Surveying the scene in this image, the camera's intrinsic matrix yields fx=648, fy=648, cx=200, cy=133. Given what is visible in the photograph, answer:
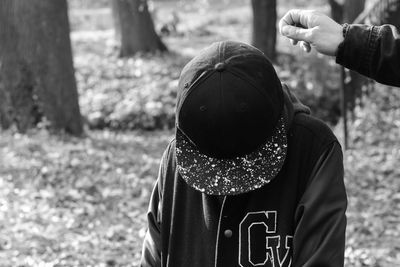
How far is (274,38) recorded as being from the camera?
538 inches

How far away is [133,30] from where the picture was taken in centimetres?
1556

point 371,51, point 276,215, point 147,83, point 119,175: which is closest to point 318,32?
point 371,51

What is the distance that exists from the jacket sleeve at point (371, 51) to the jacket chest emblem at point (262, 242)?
1.97 ft

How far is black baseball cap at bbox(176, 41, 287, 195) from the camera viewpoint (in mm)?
2047

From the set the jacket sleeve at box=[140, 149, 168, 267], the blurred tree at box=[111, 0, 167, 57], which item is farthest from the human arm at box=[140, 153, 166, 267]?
the blurred tree at box=[111, 0, 167, 57]

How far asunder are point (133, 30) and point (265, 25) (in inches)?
145

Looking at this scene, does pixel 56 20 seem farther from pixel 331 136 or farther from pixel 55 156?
pixel 331 136

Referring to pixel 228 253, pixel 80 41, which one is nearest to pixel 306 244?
pixel 228 253

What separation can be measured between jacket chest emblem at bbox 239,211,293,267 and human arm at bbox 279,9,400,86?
60 cm

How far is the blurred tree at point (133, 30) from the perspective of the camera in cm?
1527

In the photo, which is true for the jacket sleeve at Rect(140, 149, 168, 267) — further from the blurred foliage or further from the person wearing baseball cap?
the blurred foliage

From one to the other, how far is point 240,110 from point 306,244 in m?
0.51

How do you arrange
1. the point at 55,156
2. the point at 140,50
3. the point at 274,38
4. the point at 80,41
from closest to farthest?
the point at 55,156, the point at 274,38, the point at 140,50, the point at 80,41

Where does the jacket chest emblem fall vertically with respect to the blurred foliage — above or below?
above
